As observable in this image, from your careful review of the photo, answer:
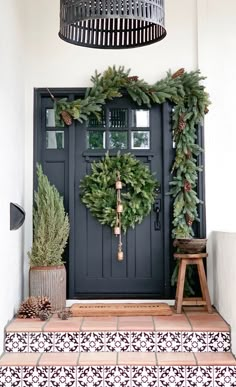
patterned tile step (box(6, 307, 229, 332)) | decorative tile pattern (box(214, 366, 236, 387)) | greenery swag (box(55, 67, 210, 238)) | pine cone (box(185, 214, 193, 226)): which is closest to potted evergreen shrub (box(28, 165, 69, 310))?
patterned tile step (box(6, 307, 229, 332))

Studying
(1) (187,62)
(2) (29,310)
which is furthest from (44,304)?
(1) (187,62)

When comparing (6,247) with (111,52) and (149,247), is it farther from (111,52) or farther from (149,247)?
(111,52)

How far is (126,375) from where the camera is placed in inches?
125

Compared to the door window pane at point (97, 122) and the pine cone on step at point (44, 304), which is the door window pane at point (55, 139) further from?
the pine cone on step at point (44, 304)

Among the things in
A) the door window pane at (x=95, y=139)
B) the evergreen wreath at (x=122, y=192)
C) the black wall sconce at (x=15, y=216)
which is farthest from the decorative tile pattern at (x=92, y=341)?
the door window pane at (x=95, y=139)

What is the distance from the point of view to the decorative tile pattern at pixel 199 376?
3.16 meters

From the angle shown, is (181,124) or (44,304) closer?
(44,304)

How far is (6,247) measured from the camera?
11.8 ft

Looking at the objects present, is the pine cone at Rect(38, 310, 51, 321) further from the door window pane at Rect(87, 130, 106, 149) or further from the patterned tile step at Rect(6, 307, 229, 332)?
the door window pane at Rect(87, 130, 106, 149)

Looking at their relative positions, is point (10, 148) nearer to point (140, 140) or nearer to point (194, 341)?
point (140, 140)

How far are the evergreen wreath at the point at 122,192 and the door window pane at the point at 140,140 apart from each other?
0.18 metres

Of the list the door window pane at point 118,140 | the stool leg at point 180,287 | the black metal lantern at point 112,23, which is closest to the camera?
the black metal lantern at point 112,23

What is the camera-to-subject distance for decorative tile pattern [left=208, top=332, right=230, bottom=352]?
3465 millimetres

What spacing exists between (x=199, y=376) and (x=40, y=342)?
1.18 metres
